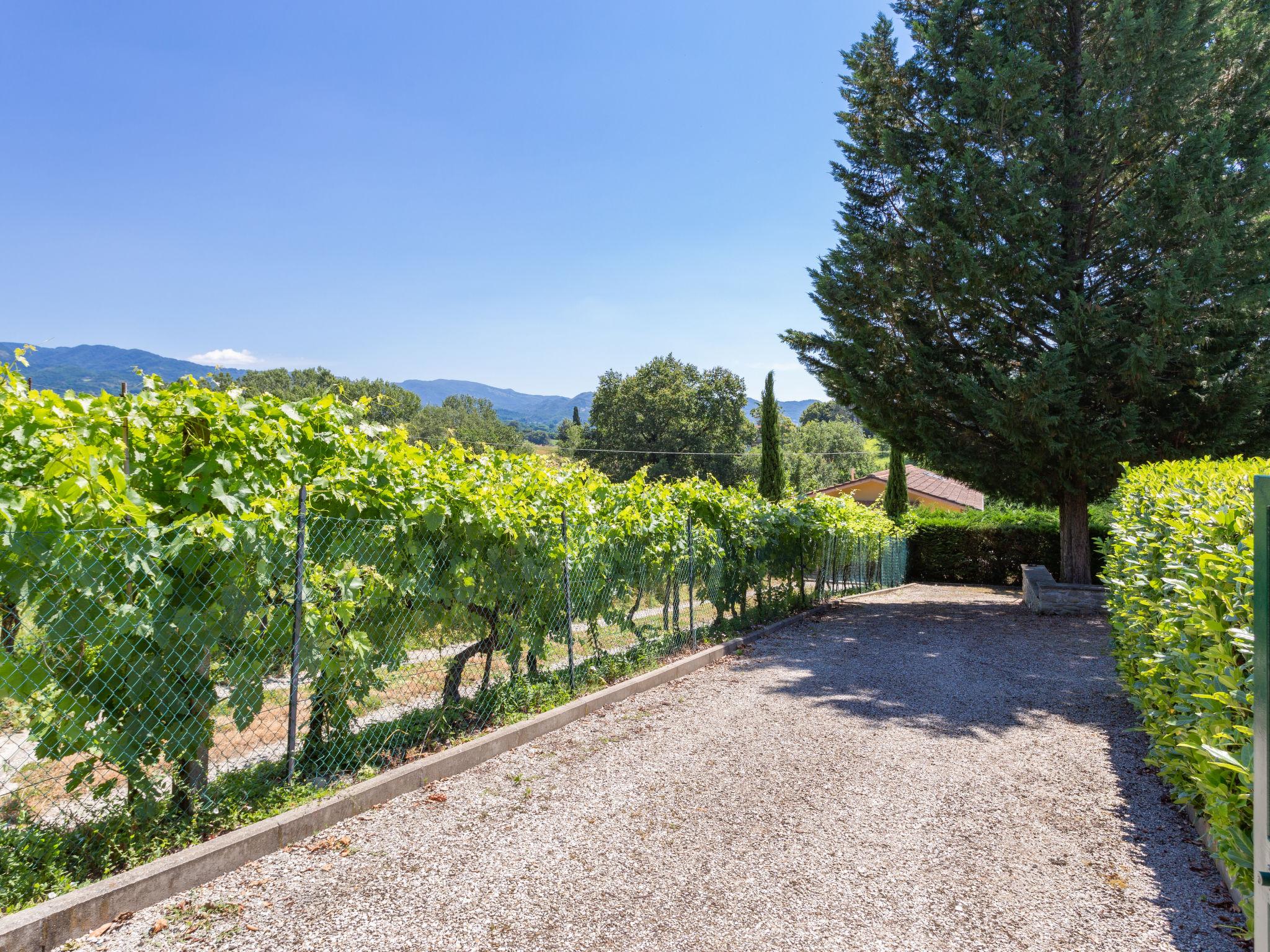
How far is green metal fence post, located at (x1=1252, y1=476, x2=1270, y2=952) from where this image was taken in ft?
4.68

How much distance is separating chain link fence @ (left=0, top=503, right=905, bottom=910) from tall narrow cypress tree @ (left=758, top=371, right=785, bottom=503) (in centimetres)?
2135

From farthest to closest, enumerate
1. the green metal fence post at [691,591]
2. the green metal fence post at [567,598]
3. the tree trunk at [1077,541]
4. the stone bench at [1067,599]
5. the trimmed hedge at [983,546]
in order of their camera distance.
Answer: the trimmed hedge at [983,546] → the tree trunk at [1077,541] → the stone bench at [1067,599] → the green metal fence post at [691,591] → the green metal fence post at [567,598]

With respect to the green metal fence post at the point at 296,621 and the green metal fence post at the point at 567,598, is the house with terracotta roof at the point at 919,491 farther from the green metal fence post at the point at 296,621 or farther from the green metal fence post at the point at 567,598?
the green metal fence post at the point at 296,621

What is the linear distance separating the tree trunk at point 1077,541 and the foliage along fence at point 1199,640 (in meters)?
8.56

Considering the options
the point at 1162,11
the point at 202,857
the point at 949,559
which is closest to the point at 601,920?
the point at 202,857

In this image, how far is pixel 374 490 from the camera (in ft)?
14.7

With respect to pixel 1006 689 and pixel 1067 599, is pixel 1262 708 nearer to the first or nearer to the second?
pixel 1006 689

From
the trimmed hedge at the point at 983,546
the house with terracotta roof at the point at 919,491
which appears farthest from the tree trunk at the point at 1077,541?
the house with terracotta roof at the point at 919,491

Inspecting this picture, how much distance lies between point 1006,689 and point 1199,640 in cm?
416

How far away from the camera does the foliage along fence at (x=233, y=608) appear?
3076 mm

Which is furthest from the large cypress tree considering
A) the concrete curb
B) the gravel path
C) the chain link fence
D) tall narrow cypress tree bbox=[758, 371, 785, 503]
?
tall narrow cypress tree bbox=[758, 371, 785, 503]

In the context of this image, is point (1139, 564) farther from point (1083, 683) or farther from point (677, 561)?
point (677, 561)

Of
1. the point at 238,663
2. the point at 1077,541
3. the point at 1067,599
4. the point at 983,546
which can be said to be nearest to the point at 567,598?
the point at 238,663

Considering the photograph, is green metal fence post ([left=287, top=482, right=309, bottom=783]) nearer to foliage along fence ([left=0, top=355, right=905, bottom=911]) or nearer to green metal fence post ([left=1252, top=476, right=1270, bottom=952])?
foliage along fence ([left=0, top=355, right=905, bottom=911])
